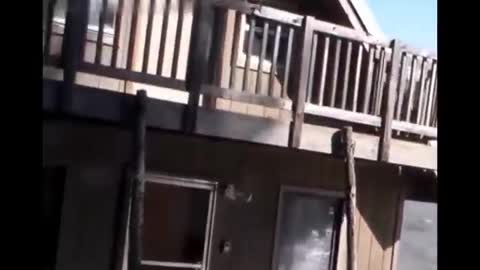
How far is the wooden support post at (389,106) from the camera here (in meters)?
3.46

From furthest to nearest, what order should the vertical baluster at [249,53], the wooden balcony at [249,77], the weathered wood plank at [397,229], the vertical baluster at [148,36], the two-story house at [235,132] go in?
1. the weathered wood plank at [397,229]
2. the vertical baluster at [249,53]
3. the two-story house at [235,132]
4. the wooden balcony at [249,77]
5. the vertical baluster at [148,36]

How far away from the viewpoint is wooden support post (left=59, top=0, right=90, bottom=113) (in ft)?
8.46

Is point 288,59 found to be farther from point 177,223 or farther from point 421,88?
point 177,223

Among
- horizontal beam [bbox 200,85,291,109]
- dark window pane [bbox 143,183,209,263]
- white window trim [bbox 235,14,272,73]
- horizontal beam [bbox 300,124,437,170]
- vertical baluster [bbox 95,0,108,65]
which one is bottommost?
dark window pane [bbox 143,183,209,263]

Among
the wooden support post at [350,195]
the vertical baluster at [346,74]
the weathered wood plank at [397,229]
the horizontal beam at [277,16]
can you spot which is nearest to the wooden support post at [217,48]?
the horizontal beam at [277,16]

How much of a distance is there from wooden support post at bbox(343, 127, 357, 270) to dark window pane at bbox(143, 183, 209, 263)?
2.04ft

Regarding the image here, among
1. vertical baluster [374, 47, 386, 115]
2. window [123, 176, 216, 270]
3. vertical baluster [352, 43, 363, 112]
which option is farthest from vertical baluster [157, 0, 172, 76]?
vertical baluster [374, 47, 386, 115]

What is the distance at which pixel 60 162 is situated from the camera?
9.00ft

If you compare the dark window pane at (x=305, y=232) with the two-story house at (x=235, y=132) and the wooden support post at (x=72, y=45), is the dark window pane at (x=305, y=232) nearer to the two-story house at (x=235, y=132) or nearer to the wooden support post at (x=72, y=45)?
the two-story house at (x=235, y=132)

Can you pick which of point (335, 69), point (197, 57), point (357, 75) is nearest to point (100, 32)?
Result: point (197, 57)

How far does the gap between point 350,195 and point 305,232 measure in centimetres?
31

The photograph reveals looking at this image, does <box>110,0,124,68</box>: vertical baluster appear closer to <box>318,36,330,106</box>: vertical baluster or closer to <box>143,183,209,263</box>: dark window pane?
<box>143,183,209,263</box>: dark window pane

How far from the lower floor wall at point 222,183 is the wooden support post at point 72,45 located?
0.40ft
